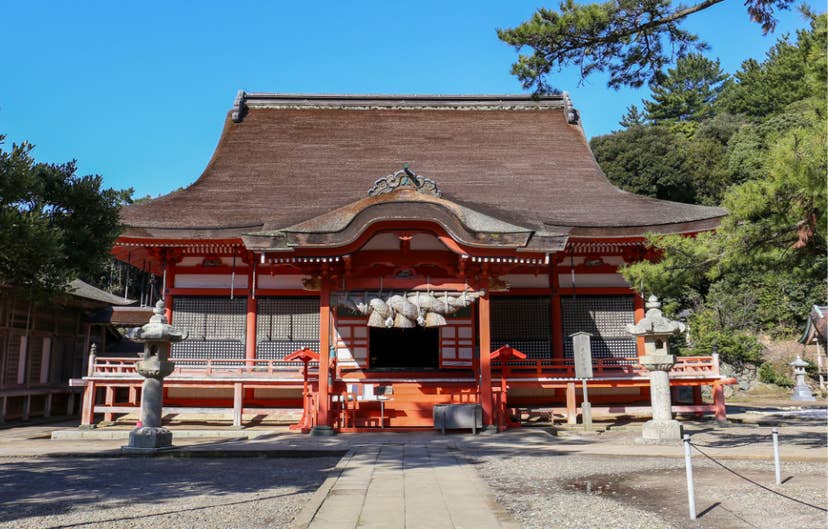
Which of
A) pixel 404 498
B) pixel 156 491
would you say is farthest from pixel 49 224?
pixel 404 498

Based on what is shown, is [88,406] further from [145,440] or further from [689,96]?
[689,96]

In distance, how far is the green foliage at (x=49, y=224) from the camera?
7.50 meters

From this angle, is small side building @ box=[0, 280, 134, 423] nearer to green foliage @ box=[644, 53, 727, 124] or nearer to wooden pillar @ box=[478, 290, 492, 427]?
wooden pillar @ box=[478, 290, 492, 427]

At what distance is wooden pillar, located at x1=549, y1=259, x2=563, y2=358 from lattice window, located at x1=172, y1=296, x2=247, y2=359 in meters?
7.52

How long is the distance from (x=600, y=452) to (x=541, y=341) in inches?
214

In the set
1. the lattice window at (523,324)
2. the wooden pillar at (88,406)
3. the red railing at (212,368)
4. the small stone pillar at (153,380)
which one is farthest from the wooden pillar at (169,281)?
the lattice window at (523,324)

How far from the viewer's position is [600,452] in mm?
9078

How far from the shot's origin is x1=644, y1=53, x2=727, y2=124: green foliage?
4831 centimetres

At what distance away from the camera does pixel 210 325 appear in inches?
561

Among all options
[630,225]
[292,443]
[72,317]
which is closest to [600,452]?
[292,443]

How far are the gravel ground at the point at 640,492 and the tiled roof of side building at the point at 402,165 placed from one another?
5.67 m

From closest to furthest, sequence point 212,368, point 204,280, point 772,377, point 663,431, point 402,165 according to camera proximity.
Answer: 1. point 663,431
2. point 212,368
3. point 204,280
4. point 402,165
5. point 772,377

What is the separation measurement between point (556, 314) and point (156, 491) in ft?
32.9

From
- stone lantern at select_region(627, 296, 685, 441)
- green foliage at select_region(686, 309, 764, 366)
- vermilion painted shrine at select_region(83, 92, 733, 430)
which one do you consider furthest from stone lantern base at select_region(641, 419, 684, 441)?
green foliage at select_region(686, 309, 764, 366)
